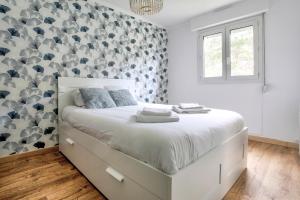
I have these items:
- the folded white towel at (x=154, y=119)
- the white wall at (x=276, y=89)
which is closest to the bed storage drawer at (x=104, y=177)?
the folded white towel at (x=154, y=119)

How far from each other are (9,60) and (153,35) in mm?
2756

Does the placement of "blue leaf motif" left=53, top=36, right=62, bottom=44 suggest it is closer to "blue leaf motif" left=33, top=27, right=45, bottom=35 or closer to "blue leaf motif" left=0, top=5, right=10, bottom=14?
"blue leaf motif" left=33, top=27, right=45, bottom=35

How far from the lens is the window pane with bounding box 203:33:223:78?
3.38m

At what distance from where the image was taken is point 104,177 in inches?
56.4

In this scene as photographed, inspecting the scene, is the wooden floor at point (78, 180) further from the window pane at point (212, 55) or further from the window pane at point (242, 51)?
the window pane at point (212, 55)

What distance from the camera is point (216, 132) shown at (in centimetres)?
133

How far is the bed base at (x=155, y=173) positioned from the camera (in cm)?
98

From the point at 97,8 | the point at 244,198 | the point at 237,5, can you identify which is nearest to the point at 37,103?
the point at 97,8

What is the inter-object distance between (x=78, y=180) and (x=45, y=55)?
5.81ft

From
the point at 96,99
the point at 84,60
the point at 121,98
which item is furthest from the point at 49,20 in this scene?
the point at 121,98

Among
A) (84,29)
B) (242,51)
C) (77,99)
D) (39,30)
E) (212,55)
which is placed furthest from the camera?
(212,55)

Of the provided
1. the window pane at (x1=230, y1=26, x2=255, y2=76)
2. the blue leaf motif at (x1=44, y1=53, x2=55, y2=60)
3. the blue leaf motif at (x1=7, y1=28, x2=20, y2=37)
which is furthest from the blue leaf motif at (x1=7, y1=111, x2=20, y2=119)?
the window pane at (x1=230, y1=26, x2=255, y2=76)

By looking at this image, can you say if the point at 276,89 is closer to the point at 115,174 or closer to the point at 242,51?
the point at 242,51

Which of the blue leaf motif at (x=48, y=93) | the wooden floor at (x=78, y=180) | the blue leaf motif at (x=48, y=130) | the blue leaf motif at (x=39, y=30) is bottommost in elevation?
the wooden floor at (x=78, y=180)
